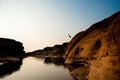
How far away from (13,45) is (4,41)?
356 inches

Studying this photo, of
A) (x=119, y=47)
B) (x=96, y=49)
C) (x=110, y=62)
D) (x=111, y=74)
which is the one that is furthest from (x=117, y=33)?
(x=96, y=49)

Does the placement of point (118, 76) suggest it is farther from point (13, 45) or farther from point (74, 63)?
point (13, 45)

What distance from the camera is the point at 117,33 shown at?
2328 centimetres

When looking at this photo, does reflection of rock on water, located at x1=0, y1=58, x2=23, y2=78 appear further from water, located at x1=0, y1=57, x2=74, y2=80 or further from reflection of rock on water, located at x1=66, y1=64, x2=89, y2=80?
reflection of rock on water, located at x1=66, y1=64, x2=89, y2=80

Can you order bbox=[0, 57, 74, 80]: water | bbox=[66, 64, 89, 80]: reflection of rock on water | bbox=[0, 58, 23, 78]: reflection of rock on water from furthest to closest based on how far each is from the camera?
bbox=[0, 58, 23, 78]: reflection of rock on water, bbox=[0, 57, 74, 80]: water, bbox=[66, 64, 89, 80]: reflection of rock on water

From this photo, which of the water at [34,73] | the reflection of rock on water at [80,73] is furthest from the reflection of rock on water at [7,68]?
the reflection of rock on water at [80,73]

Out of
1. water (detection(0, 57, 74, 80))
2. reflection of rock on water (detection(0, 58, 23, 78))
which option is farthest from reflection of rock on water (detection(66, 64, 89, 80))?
reflection of rock on water (detection(0, 58, 23, 78))

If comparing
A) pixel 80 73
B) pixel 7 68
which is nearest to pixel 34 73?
pixel 7 68

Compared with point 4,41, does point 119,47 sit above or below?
below

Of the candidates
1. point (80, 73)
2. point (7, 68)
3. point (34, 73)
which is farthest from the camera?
point (7, 68)

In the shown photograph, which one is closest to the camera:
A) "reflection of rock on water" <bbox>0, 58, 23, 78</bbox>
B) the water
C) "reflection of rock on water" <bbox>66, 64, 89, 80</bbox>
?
"reflection of rock on water" <bbox>66, 64, 89, 80</bbox>

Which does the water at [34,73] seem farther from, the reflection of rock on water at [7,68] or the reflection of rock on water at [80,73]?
the reflection of rock on water at [80,73]

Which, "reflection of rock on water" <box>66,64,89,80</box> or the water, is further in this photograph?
the water

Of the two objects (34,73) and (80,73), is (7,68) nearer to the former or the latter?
(34,73)
